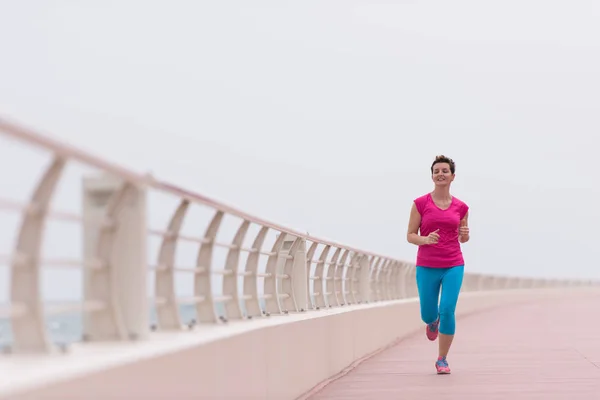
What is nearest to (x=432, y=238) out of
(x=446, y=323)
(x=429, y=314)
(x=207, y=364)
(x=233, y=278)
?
(x=446, y=323)

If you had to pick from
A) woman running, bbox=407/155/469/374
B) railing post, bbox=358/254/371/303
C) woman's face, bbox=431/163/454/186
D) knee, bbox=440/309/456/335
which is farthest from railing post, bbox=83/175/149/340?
railing post, bbox=358/254/371/303

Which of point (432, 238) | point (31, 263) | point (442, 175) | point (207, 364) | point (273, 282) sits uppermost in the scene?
point (442, 175)

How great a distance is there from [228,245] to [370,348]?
7.83m

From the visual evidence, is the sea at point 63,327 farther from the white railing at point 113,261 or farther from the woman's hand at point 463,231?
the woman's hand at point 463,231

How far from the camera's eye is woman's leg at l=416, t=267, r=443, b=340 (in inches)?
458

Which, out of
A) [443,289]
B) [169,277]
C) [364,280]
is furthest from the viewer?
[364,280]

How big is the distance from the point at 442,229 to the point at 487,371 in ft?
5.77

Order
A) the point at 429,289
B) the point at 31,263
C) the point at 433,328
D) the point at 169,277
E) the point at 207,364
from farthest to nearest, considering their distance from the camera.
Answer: the point at 433,328 → the point at 429,289 → the point at 169,277 → the point at 207,364 → the point at 31,263

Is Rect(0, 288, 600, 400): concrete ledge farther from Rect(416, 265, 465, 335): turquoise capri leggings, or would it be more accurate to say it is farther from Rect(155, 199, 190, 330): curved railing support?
Rect(416, 265, 465, 335): turquoise capri leggings

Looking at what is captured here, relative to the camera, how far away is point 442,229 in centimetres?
1139

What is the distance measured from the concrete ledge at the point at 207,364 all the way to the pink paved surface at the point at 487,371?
0.40 metres

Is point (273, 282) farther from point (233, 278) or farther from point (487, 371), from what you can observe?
point (487, 371)

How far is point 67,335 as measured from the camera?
621 centimetres

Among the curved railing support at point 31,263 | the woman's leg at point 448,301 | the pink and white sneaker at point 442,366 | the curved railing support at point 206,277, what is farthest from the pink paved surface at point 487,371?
the curved railing support at point 31,263
